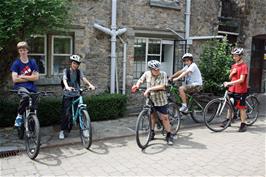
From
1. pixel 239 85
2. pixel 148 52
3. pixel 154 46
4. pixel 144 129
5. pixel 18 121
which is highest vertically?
pixel 154 46

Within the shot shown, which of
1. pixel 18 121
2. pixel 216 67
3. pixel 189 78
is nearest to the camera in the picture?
pixel 18 121

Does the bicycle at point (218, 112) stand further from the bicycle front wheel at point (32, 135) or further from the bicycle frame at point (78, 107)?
the bicycle front wheel at point (32, 135)

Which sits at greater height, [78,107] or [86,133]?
[78,107]

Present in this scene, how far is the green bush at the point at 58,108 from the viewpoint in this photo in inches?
294

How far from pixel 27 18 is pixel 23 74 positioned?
108cm

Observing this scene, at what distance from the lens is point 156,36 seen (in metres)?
11.1

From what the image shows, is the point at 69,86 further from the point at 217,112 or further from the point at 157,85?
the point at 217,112

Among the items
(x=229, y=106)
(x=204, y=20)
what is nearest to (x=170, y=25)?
(x=204, y=20)

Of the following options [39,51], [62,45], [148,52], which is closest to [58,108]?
[39,51]

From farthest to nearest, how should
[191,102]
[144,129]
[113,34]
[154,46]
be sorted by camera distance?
1. [154,46]
2. [113,34]
3. [191,102]
4. [144,129]

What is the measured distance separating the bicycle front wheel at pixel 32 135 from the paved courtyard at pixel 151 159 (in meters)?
0.14

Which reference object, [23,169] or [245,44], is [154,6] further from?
[23,169]

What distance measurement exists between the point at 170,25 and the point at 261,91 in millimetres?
7527

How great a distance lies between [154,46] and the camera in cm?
1125
